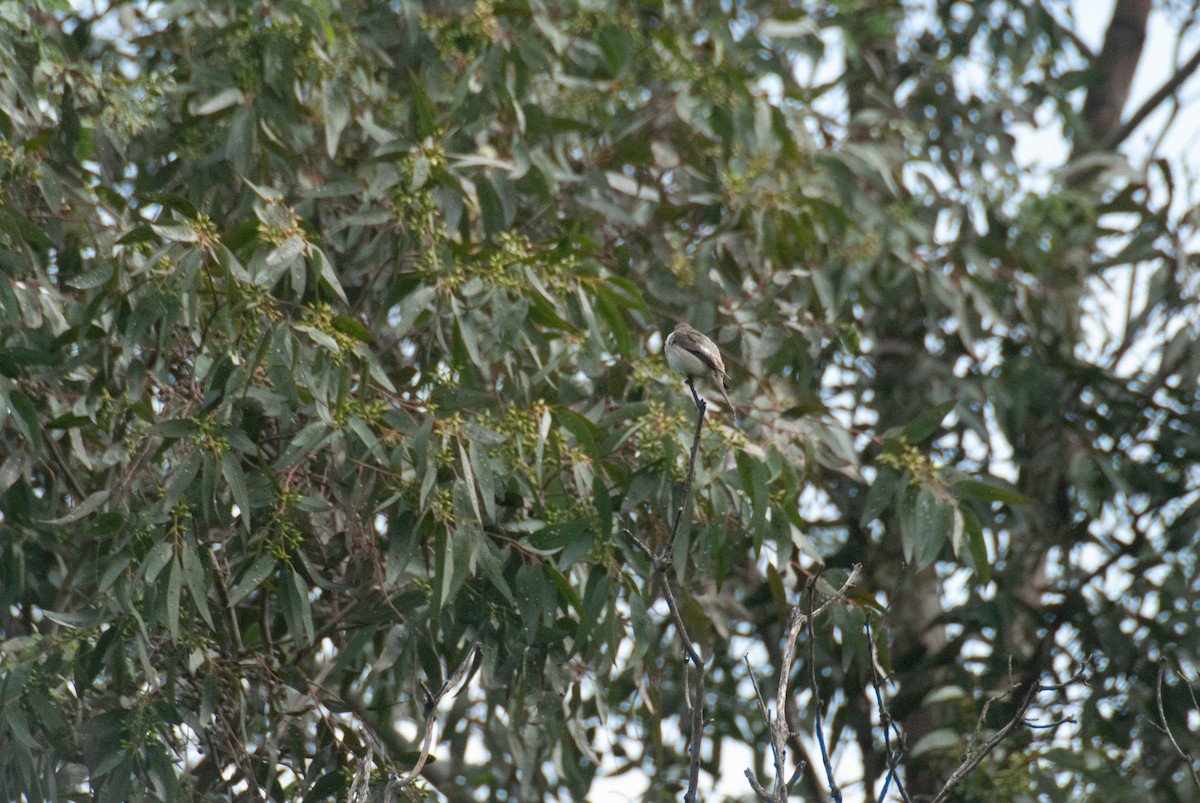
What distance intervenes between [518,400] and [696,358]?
0.55 meters

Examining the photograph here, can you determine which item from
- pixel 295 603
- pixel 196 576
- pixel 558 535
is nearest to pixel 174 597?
pixel 196 576

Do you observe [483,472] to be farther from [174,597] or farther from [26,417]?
[26,417]

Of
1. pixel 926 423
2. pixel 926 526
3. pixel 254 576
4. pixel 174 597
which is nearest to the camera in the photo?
pixel 174 597

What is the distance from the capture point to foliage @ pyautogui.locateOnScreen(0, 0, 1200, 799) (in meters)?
3.25

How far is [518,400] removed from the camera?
377 cm

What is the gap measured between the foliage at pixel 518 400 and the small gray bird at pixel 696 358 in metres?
0.15

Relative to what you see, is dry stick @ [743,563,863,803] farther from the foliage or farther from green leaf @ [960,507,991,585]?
green leaf @ [960,507,991,585]

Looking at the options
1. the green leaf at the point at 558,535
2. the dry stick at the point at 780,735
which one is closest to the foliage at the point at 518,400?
the green leaf at the point at 558,535

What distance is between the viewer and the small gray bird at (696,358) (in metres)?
3.88

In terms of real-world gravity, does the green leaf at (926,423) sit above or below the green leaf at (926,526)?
above

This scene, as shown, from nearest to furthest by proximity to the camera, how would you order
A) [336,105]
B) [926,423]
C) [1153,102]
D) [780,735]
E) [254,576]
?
[780,735], [254,576], [926,423], [336,105], [1153,102]

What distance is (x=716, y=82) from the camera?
4.66 metres

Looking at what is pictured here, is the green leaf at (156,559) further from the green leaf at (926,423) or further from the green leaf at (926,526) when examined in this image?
the green leaf at (926,423)

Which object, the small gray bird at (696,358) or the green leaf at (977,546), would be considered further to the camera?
the small gray bird at (696,358)
